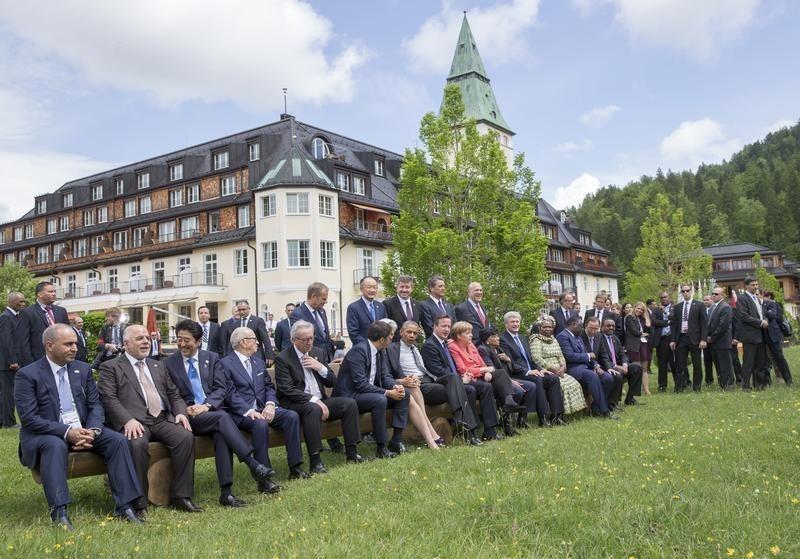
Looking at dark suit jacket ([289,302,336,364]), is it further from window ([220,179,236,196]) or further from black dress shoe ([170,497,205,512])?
window ([220,179,236,196])

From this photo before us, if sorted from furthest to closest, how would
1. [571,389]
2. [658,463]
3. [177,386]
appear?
[571,389]
[177,386]
[658,463]

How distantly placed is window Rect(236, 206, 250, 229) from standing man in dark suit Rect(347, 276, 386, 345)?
31957 millimetres

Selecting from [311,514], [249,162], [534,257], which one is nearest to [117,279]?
[249,162]

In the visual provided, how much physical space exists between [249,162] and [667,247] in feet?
84.3

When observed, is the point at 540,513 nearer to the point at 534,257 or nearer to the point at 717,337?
the point at 717,337

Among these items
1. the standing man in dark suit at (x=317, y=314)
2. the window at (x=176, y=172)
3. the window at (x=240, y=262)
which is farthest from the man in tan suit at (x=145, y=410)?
the window at (x=176, y=172)

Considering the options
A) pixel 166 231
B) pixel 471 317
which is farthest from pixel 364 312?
pixel 166 231

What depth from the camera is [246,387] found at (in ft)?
23.1

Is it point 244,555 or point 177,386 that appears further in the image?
point 177,386

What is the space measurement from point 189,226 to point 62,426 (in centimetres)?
3985

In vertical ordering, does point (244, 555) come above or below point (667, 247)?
below

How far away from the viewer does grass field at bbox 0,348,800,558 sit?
417cm

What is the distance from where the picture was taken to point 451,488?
547cm

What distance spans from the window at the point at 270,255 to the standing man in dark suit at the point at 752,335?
28.0 meters
